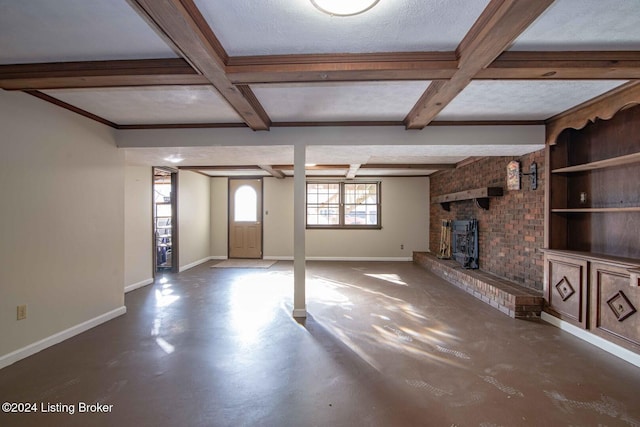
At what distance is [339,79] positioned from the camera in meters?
2.17

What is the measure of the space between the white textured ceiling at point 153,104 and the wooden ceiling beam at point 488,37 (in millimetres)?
1922

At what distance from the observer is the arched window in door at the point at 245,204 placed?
7.75m

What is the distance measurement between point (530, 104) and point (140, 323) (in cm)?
478

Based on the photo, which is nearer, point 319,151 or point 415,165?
point 319,151

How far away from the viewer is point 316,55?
2031mm

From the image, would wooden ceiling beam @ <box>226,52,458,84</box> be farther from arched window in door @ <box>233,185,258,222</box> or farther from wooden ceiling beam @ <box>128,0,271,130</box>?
arched window in door @ <box>233,185,258,222</box>

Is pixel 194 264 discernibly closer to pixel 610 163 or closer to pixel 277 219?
pixel 277 219

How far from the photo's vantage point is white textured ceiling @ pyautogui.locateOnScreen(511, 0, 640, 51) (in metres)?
1.55

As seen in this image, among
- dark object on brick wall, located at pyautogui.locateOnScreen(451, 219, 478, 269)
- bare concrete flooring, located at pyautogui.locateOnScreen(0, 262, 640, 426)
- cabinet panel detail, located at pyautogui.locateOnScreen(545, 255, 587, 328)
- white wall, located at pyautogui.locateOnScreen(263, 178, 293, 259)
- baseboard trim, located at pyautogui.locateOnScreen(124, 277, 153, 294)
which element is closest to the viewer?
bare concrete flooring, located at pyautogui.locateOnScreen(0, 262, 640, 426)

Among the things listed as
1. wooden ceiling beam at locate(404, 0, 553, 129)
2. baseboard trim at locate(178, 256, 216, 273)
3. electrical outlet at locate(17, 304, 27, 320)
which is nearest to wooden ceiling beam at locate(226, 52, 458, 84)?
wooden ceiling beam at locate(404, 0, 553, 129)

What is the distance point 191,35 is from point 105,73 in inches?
38.7

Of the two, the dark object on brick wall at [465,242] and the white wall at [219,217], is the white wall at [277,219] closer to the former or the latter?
the white wall at [219,217]

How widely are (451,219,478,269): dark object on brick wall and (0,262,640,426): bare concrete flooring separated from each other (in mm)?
1442

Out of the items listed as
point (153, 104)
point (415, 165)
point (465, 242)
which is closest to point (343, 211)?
point (415, 165)
